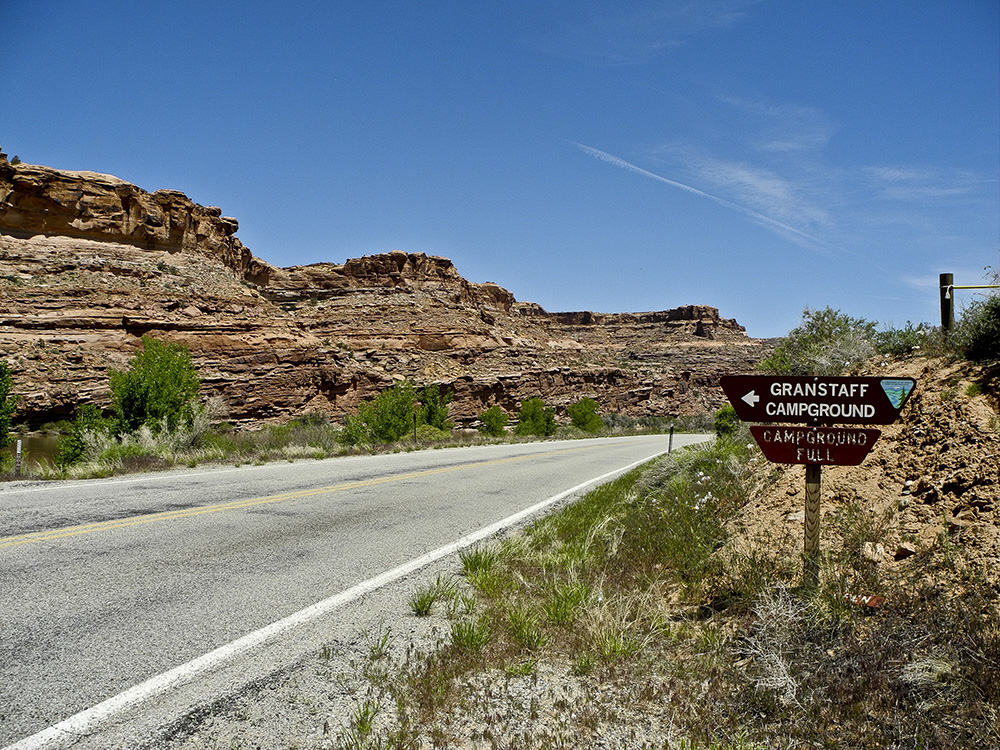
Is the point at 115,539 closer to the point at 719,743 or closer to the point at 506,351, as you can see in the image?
the point at 719,743

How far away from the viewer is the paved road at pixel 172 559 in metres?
3.33

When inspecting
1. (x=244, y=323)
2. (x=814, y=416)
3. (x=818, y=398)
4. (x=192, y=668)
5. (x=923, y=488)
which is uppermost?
(x=244, y=323)

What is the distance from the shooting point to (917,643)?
297 centimetres

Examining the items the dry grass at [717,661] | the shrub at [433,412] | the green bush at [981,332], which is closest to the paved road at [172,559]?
the dry grass at [717,661]

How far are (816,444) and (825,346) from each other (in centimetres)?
797

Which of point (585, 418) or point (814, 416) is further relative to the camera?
point (585, 418)

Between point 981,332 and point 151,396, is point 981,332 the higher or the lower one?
the higher one

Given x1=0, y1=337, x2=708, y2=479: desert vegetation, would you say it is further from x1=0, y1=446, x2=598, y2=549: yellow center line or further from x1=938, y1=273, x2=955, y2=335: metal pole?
x1=938, y1=273, x2=955, y2=335: metal pole

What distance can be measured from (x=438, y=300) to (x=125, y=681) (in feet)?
247

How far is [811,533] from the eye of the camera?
13.3ft

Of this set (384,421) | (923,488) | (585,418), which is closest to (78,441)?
(384,421)

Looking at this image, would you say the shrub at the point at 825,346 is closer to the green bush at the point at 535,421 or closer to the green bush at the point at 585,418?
the green bush at the point at 535,421

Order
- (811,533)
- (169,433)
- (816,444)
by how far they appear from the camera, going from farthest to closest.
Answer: (169,433) → (816,444) → (811,533)

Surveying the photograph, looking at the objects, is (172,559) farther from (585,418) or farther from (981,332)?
(585,418)
